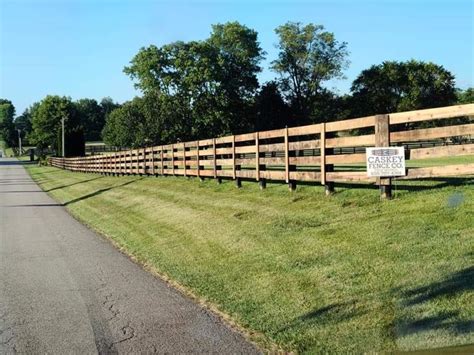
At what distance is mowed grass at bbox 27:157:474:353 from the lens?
494 centimetres

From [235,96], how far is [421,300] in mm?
67907

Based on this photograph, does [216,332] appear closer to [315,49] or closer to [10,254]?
[10,254]

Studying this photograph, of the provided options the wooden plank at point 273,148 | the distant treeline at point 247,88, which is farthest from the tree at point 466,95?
the wooden plank at point 273,148

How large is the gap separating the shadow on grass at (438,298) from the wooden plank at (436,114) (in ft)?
10.8

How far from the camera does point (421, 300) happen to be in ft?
17.0

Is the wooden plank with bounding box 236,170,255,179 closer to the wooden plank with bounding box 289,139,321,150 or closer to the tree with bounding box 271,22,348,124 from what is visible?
the wooden plank with bounding box 289,139,321,150

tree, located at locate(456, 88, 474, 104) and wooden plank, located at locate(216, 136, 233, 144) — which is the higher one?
tree, located at locate(456, 88, 474, 104)

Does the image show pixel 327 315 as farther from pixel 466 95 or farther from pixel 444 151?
pixel 466 95

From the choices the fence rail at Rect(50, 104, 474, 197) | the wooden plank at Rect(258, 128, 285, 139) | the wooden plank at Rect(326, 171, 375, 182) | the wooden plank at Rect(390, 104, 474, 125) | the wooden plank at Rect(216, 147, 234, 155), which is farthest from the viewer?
the wooden plank at Rect(216, 147, 234, 155)

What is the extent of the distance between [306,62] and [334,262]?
69.6 m

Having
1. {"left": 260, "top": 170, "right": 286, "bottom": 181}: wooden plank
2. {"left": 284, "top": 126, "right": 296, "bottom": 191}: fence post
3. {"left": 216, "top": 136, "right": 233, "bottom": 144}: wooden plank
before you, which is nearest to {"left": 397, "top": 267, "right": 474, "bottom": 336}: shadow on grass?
{"left": 284, "top": 126, "right": 296, "bottom": 191}: fence post

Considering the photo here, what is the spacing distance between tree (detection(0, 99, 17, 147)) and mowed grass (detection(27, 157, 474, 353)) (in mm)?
179864

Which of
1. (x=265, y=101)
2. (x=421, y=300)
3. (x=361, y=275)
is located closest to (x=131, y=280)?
(x=361, y=275)

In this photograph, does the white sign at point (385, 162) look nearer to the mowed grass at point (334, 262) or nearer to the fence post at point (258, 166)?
the mowed grass at point (334, 262)
